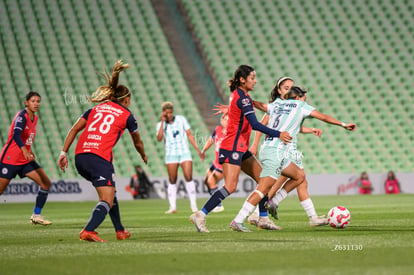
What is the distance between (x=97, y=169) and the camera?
7.27 meters

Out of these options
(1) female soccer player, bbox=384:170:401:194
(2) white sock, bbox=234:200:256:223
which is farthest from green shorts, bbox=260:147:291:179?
(1) female soccer player, bbox=384:170:401:194

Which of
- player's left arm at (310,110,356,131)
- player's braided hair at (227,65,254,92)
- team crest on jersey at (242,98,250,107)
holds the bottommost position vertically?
player's left arm at (310,110,356,131)

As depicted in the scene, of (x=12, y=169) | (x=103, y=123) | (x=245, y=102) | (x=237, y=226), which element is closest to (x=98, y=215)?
(x=103, y=123)

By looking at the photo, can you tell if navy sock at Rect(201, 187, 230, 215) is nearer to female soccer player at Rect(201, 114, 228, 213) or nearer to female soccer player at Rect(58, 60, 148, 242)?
female soccer player at Rect(58, 60, 148, 242)

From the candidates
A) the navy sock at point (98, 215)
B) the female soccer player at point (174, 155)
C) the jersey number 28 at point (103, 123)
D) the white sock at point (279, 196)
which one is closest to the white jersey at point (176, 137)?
the female soccer player at point (174, 155)

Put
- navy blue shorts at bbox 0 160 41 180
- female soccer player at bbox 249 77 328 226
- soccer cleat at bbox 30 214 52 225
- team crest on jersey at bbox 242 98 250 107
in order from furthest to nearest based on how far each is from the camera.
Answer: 1. navy blue shorts at bbox 0 160 41 180
2. soccer cleat at bbox 30 214 52 225
3. female soccer player at bbox 249 77 328 226
4. team crest on jersey at bbox 242 98 250 107

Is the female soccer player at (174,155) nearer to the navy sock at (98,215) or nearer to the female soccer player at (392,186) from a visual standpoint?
the navy sock at (98,215)

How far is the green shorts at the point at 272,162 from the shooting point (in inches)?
335

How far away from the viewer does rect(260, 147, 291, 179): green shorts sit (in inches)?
335

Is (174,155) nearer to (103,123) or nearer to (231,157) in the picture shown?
(231,157)

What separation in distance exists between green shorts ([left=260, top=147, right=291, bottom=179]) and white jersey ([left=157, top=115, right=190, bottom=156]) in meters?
5.98

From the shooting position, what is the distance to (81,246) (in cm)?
690

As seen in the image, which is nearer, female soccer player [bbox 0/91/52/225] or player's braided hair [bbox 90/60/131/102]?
player's braided hair [bbox 90/60/131/102]

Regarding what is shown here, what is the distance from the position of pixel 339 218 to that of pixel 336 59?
63.8 feet
